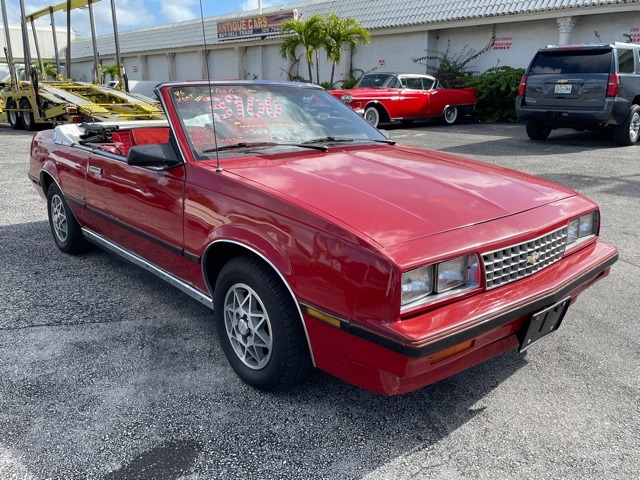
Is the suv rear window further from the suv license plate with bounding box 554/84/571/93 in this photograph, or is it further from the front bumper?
the front bumper

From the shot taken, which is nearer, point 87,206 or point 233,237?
point 233,237

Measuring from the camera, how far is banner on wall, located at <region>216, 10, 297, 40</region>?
25.3 m

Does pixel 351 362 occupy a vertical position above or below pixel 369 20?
below

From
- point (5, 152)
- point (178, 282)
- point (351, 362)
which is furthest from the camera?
point (5, 152)

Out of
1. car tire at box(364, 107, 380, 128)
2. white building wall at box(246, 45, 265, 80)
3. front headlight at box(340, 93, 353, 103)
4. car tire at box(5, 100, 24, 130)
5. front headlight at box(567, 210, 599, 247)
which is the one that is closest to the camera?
front headlight at box(567, 210, 599, 247)

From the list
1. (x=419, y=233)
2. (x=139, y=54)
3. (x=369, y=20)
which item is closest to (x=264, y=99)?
(x=419, y=233)

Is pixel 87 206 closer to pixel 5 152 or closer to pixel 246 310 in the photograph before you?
pixel 246 310

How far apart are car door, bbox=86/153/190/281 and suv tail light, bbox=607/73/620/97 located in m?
9.29

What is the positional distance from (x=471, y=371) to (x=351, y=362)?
1.01m

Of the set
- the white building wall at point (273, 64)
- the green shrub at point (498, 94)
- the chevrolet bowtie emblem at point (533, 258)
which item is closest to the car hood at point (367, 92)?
the green shrub at point (498, 94)

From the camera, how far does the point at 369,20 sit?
22172mm

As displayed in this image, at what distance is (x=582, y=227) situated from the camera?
3.03 metres

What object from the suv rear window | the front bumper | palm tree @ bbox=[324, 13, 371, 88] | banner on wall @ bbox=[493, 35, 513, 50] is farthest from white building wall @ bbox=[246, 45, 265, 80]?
the front bumper

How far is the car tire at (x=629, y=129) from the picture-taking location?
10680mm
